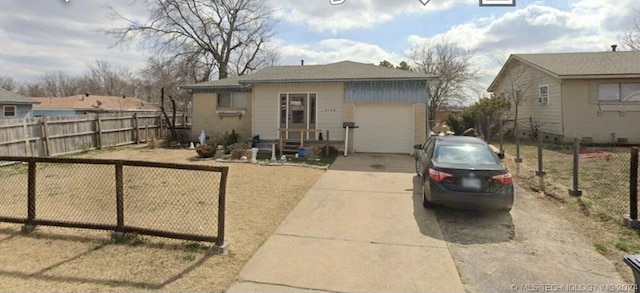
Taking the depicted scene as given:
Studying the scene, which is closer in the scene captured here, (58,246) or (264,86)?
(58,246)

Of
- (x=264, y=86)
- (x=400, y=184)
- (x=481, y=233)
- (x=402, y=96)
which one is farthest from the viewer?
(x=264, y=86)

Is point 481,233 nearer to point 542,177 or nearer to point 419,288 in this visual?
point 419,288

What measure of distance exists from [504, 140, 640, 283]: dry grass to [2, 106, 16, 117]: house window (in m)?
31.0

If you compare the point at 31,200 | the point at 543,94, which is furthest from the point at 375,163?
the point at 543,94

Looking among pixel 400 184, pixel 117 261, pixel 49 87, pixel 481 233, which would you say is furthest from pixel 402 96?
pixel 49 87

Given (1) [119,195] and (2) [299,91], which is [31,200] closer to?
(1) [119,195]

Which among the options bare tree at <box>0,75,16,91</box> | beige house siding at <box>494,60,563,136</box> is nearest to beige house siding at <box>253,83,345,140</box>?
beige house siding at <box>494,60,563,136</box>

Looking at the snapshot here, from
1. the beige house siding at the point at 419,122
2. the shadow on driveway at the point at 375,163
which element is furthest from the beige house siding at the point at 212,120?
the beige house siding at the point at 419,122

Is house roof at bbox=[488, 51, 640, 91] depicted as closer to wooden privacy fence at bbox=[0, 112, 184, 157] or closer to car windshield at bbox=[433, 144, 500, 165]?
car windshield at bbox=[433, 144, 500, 165]

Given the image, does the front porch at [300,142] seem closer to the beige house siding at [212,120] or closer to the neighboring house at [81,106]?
the beige house siding at [212,120]

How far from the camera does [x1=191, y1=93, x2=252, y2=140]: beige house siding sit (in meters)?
16.1

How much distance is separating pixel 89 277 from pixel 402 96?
11.6 m

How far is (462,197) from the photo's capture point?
5555 mm

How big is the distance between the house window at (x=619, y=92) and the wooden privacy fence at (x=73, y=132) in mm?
22864
